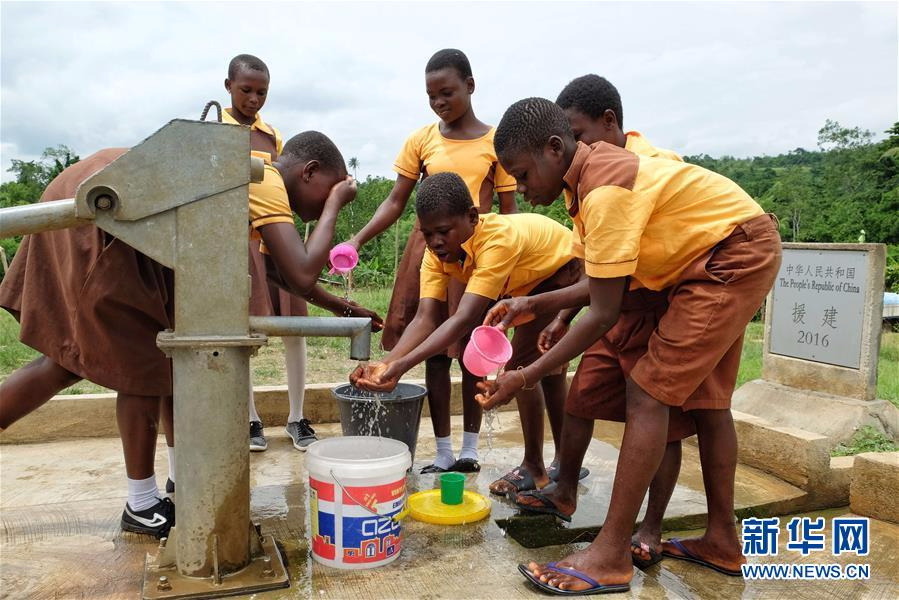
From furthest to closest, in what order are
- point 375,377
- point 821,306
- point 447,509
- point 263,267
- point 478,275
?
point 821,306, point 263,267, point 478,275, point 447,509, point 375,377

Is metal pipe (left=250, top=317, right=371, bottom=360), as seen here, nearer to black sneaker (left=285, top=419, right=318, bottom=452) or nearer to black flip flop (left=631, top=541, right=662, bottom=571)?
black flip flop (left=631, top=541, right=662, bottom=571)

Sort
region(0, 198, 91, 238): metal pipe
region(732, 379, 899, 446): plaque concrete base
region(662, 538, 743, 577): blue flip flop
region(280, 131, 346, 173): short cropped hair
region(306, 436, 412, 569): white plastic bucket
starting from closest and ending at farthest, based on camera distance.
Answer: region(0, 198, 91, 238): metal pipe < region(306, 436, 412, 569): white plastic bucket < region(662, 538, 743, 577): blue flip flop < region(280, 131, 346, 173): short cropped hair < region(732, 379, 899, 446): plaque concrete base

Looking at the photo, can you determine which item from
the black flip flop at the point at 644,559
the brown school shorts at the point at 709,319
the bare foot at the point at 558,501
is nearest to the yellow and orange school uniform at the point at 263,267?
the bare foot at the point at 558,501

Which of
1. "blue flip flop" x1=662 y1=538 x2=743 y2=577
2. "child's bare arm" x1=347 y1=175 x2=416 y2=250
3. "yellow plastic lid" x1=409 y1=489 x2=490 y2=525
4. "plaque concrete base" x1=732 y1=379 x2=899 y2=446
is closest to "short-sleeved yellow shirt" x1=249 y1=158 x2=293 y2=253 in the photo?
"child's bare arm" x1=347 y1=175 x2=416 y2=250

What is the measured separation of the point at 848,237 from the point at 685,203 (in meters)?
22.1

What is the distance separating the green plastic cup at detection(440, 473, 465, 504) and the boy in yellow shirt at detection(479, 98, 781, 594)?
525 millimetres

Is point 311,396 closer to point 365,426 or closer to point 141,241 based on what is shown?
point 365,426

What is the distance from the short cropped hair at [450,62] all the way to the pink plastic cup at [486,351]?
145 centimetres

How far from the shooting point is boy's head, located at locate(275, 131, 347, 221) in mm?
2754

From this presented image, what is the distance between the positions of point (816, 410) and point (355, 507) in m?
3.25

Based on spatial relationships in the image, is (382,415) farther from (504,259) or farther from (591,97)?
(591,97)

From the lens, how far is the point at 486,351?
244 centimetres

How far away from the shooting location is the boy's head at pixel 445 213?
271 centimetres

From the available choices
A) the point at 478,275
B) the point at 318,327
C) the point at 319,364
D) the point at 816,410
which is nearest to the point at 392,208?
the point at 478,275
